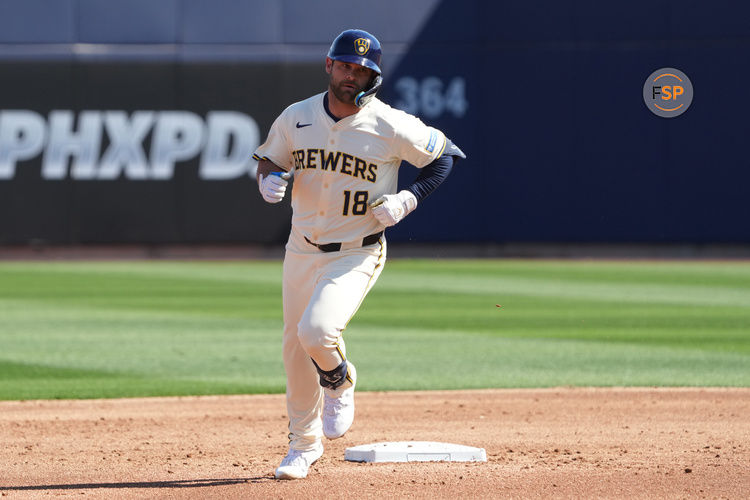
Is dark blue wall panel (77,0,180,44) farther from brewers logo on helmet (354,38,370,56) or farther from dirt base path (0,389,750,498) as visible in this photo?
brewers logo on helmet (354,38,370,56)

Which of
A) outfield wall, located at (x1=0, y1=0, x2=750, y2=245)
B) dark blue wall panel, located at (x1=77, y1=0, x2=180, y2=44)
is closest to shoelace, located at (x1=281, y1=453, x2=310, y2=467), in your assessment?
outfield wall, located at (x1=0, y1=0, x2=750, y2=245)

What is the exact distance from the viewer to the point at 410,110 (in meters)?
25.4

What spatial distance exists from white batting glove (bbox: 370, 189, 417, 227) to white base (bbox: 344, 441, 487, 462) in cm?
136

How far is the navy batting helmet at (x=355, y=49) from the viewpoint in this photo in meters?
5.64

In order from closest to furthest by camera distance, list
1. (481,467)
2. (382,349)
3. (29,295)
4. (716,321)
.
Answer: (481,467), (382,349), (716,321), (29,295)

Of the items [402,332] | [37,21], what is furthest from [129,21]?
[402,332]

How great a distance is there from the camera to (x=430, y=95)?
83.6 feet

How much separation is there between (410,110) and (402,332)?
501 inches

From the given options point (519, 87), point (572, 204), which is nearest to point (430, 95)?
point (519, 87)

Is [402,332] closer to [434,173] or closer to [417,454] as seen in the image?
[417,454]

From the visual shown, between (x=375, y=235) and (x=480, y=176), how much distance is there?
19807mm

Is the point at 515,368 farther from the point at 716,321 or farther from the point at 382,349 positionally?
the point at 716,321

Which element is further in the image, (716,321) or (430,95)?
(430,95)

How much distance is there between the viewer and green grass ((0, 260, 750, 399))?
400 inches
